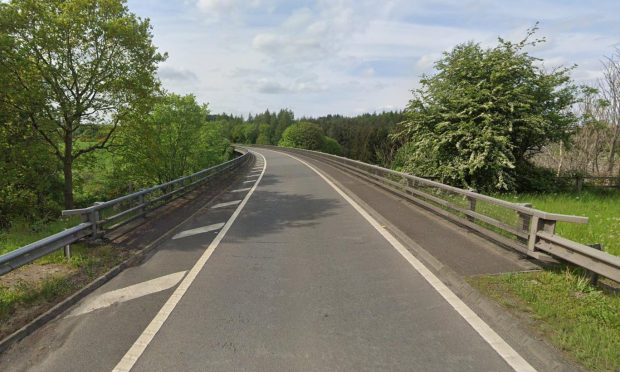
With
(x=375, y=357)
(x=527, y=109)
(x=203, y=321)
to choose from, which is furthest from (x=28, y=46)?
(x=527, y=109)

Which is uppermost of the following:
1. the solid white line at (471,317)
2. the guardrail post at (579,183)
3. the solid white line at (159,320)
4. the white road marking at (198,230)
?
the guardrail post at (579,183)

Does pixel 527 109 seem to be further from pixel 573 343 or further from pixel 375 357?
pixel 375 357

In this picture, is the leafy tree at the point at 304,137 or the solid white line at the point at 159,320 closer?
the solid white line at the point at 159,320

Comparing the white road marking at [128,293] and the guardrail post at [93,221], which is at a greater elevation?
the guardrail post at [93,221]

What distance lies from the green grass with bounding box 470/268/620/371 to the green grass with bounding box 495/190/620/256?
111 inches

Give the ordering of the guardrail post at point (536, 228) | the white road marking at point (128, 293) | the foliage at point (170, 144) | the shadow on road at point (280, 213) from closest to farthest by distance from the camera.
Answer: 1. the white road marking at point (128, 293)
2. the guardrail post at point (536, 228)
3. the shadow on road at point (280, 213)
4. the foliage at point (170, 144)

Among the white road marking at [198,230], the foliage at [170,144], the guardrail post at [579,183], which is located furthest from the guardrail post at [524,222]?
the foliage at [170,144]

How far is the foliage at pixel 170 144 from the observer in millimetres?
17500

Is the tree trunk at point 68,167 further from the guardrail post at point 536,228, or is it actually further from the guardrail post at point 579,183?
the guardrail post at point 579,183

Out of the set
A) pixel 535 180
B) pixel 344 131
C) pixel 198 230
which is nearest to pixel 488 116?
pixel 535 180

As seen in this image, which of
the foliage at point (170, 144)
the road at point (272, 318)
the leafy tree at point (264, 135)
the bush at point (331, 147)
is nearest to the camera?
the road at point (272, 318)

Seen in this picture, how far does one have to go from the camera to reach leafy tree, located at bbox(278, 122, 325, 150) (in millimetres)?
97875

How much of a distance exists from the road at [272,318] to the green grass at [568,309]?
446 millimetres

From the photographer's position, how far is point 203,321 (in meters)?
4.34
